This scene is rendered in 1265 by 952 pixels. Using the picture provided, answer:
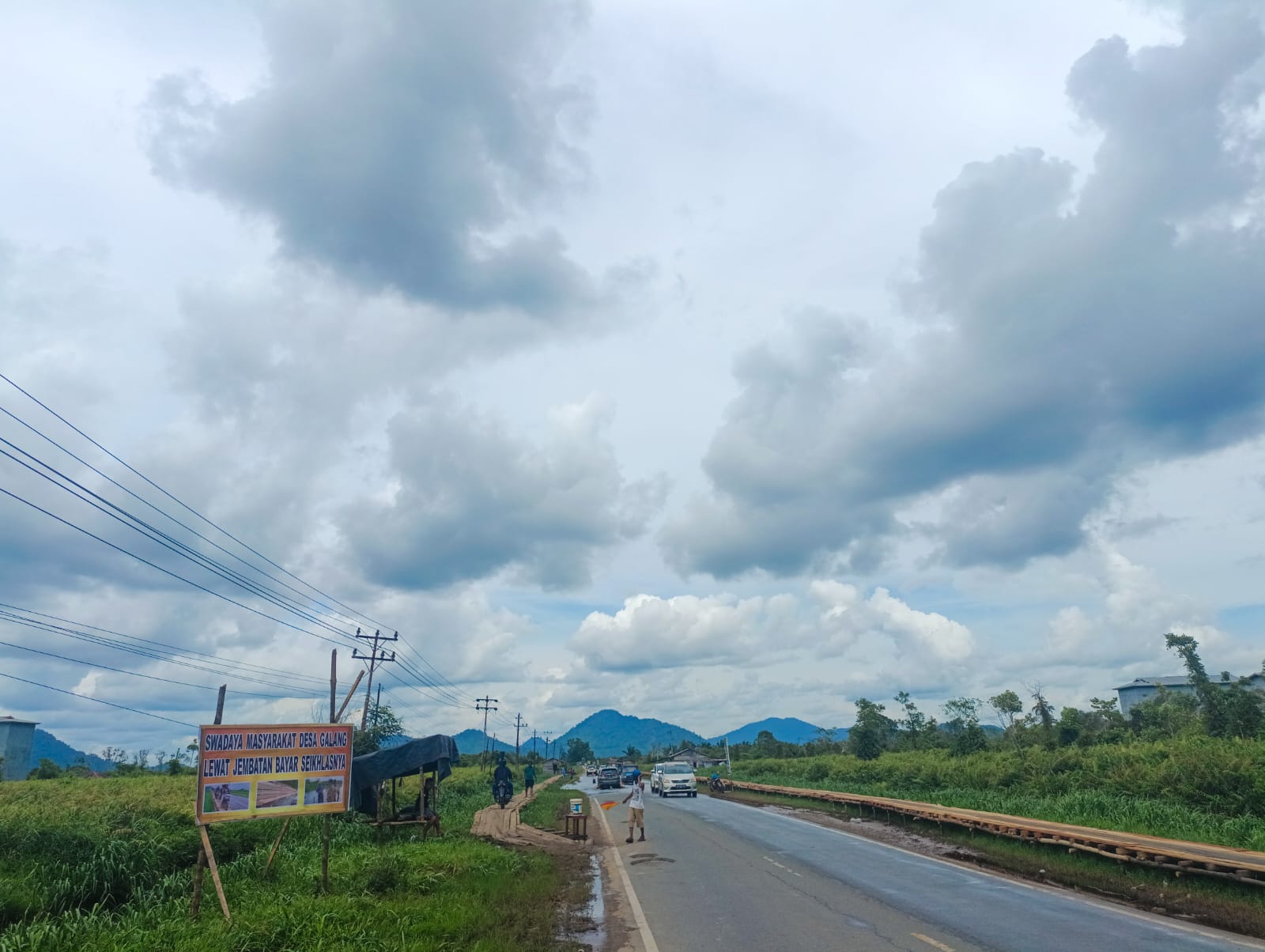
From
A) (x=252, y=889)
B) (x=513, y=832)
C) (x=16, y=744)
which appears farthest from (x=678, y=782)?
(x=16, y=744)

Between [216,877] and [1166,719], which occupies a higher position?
[1166,719]

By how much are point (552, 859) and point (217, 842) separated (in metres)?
7.27

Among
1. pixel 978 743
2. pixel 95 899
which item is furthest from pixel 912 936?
pixel 978 743

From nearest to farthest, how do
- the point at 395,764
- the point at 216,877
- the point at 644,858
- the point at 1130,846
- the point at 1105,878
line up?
the point at 216,877 → the point at 1105,878 → the point at 1130,846 → the point at 644,858 → the point at 395,764

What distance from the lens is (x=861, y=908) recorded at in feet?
38.8

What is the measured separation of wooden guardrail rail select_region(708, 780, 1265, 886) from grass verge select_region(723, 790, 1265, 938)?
21cm

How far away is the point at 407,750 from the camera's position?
68.7 ft

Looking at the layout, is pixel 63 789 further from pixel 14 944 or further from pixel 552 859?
pixel 14 944

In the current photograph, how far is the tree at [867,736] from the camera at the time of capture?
196 ft

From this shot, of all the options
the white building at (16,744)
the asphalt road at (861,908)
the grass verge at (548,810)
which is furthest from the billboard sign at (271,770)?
the white building at (16,744)

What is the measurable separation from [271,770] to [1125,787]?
24.6 metres

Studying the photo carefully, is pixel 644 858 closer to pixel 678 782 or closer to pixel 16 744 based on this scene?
pixel 678 782

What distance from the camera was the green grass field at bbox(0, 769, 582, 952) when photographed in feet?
30.2

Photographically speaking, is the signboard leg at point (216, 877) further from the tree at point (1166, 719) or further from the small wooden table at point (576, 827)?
the tree at point (1166, 719)
